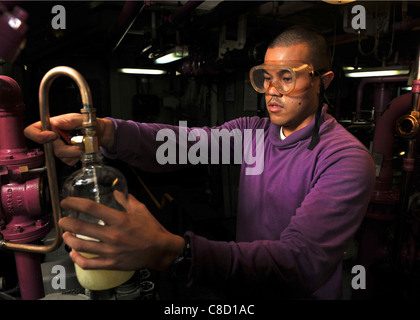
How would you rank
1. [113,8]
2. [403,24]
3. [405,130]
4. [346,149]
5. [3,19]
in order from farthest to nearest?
[113,8]
[403,24]
[405,130]
[346,149]
[3,19]

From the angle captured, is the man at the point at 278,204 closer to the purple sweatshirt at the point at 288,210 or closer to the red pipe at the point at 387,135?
the purple sweatshirt at the point at 288,210

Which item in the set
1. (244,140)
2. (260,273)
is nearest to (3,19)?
(260,273)

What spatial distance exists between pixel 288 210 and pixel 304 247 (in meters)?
0.55

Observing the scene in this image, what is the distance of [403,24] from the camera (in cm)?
413

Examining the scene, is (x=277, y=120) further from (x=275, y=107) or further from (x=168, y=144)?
(x=168, y=144)

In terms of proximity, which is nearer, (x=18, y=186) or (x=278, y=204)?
(x=18, y=186)

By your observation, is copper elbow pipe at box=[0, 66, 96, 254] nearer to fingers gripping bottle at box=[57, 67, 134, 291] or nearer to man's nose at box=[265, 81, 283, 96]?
fingers gripping bottle at box=[57, 67, 134, 291]

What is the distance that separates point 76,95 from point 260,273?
8.53 meters

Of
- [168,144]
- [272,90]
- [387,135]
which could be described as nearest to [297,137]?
[272,90]

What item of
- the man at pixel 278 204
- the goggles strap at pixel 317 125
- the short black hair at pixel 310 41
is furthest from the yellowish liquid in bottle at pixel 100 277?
the short black hair at pixel 310 41

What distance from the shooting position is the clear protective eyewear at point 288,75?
1.58 metres

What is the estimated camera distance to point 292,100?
1673mm

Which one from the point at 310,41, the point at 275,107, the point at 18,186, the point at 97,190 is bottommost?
the point at 18,186
